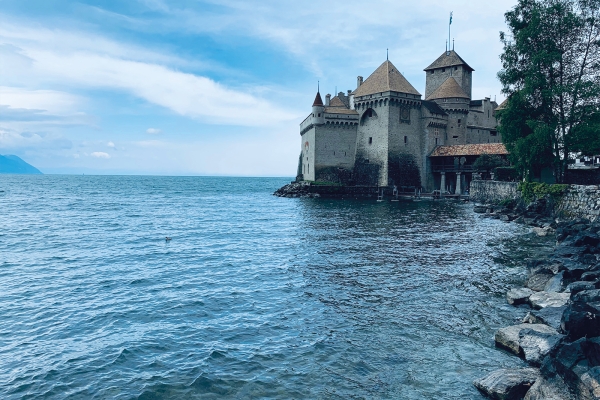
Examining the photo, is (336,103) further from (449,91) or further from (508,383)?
(508,383)

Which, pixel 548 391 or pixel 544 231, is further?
pixel 544 231

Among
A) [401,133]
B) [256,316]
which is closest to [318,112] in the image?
[401,133]

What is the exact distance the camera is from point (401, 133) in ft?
177

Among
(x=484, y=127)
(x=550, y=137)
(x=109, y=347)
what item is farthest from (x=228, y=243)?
(x=484, y=127)

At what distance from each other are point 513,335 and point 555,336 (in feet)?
3.44

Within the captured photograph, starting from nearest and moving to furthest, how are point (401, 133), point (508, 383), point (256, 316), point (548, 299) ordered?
point (508, 383)
point (548, 299)
point (256, 316)
point (401, 133)

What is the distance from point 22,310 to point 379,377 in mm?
10972

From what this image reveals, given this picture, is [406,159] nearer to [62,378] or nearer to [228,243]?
Answer: [228,243]

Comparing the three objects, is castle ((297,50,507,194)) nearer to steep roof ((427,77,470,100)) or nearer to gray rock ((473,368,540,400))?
steep roof ((427,77,470,100))

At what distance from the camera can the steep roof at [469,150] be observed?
49.8 m

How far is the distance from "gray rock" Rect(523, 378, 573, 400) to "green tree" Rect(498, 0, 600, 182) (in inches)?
992

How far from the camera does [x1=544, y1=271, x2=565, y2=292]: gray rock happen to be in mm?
12922

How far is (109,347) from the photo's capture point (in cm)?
1018

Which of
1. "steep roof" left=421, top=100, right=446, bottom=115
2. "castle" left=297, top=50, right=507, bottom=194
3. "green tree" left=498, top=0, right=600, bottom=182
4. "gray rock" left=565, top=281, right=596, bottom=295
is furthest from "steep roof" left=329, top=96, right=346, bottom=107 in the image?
"gray rock" left=565, top=281, right=596, bottom=295
